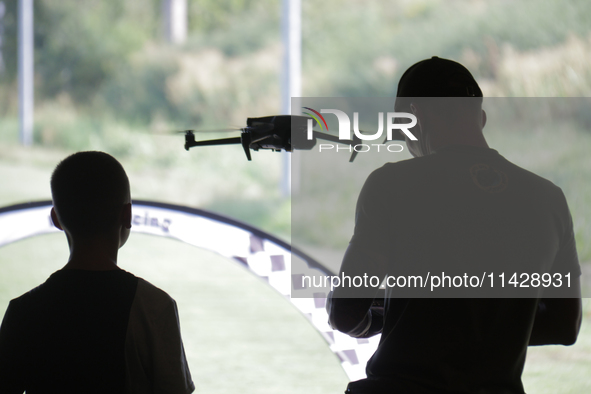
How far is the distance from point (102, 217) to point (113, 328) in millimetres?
263

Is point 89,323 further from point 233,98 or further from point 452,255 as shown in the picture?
point 233,98

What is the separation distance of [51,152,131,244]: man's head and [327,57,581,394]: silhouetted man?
0.57 metres

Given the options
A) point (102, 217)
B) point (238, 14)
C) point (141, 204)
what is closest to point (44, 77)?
point (238, 14)

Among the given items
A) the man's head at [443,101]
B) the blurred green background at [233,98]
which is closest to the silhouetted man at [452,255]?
the man's head at [443,101]

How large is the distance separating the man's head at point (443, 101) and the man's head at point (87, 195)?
75cm

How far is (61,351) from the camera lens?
1351 mm

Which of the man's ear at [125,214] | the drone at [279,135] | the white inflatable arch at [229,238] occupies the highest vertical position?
the drone at [279,135]

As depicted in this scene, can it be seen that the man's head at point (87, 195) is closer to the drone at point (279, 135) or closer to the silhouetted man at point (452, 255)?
the drone at point (279, 135)

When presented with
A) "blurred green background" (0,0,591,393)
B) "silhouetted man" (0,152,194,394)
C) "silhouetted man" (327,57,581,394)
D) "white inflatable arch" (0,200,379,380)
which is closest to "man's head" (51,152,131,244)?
"silhouetted man" (0,152,194,394)

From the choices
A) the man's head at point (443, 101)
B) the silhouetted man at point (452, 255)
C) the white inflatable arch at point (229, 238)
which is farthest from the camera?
the white inflatable arch at point (229, 238)

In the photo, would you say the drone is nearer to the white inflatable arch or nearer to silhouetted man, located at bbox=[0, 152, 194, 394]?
silhouetted man, located at bbox=[0, 152, 194, 394]

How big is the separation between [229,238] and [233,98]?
10.6 metres

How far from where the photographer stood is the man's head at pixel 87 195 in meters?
1.42

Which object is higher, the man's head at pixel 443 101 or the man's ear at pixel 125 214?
the man's head at pixel 443 101
